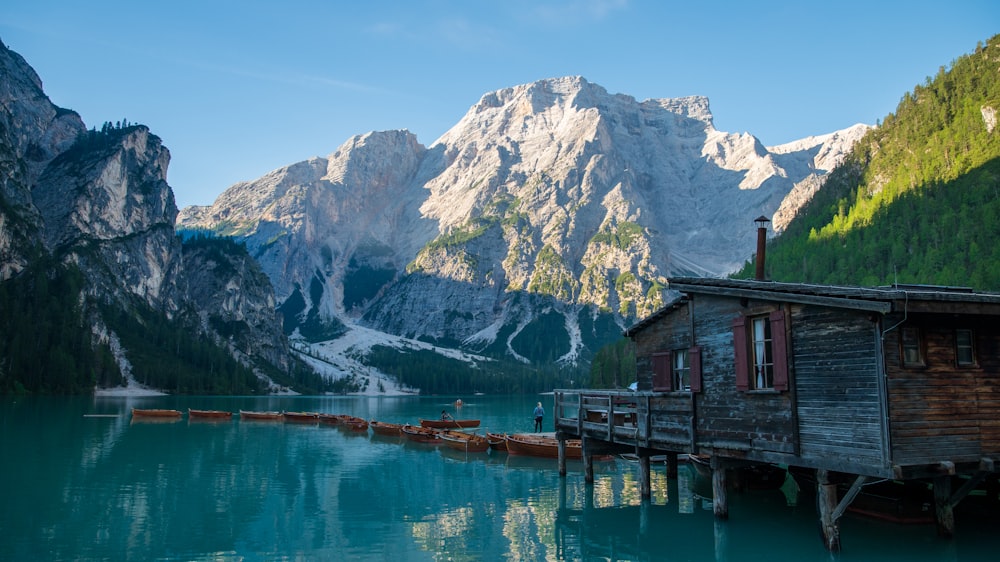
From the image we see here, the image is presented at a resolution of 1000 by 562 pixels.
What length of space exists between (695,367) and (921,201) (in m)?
124

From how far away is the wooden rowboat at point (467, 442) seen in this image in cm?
5938

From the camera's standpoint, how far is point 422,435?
6969 cm

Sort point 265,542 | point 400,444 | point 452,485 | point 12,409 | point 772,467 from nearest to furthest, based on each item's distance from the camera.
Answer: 1. point 265,542
2. point 772,467
3. point 452,485
4. point 400,444
5. point 12,409

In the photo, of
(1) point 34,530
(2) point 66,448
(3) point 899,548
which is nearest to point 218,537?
(1) point 34,530

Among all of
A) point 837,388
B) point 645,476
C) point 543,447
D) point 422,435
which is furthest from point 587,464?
point 422,435

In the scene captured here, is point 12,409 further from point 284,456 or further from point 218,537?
point 218,537

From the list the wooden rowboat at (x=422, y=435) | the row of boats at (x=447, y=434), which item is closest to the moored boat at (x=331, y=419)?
the row of boats at (x=447, y=434)

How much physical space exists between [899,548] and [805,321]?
29.3 feet

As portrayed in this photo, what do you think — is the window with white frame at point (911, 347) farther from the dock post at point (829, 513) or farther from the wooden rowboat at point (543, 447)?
the wooden rowboat at point (543, 447)

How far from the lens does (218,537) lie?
28.5 m

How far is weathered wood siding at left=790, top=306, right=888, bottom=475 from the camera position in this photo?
22469 mm

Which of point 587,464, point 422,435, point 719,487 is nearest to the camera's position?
point 719,487

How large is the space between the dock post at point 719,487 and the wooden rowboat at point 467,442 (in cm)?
3052

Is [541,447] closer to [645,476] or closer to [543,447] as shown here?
[543,447]
